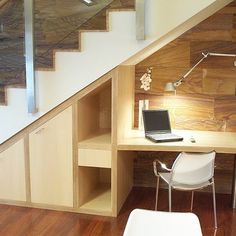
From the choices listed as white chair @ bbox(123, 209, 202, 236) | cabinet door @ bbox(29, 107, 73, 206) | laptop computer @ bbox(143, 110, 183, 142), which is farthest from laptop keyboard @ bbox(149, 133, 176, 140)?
white chair @ bbox(123, 209, 202, 236)

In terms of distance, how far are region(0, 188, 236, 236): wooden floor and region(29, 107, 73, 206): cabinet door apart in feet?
0.54

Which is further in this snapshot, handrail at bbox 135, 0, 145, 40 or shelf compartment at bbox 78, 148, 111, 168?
shelf compartment at bbox 78, 148, 111, 168

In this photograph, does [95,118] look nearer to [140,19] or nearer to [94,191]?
[94,191]

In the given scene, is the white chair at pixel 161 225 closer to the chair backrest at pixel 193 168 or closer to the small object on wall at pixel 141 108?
the chair backrest at pixel 193 168

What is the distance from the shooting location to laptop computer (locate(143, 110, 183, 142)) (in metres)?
3.46

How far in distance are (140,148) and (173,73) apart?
1.12 metres

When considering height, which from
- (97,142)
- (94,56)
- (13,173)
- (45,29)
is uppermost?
(45,29)

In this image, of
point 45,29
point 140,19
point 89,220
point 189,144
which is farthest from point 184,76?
point 89,220

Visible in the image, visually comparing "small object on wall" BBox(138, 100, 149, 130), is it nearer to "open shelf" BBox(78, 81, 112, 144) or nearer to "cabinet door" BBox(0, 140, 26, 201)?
"open shelf" BBox(78, 81, 112, 144)

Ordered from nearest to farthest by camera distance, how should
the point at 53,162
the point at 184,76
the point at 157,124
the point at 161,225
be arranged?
the point at 161,225 < the point at 53,162 < the point at 157,124 < the point at 184,76

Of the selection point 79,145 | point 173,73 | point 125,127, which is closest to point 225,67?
point 173,73

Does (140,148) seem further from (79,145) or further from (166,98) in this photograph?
(166,98)

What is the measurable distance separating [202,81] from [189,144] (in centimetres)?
95

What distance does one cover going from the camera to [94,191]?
376 centimetres
